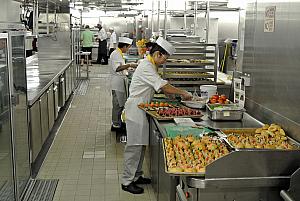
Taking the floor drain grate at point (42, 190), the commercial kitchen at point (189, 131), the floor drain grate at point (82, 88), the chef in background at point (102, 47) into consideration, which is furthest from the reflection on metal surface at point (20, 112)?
the chef in background at point (102, 47)

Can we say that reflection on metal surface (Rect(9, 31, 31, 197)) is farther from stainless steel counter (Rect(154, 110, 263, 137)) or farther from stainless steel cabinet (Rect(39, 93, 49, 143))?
stainless steel counter (Rect(154, 110, 263, 137))

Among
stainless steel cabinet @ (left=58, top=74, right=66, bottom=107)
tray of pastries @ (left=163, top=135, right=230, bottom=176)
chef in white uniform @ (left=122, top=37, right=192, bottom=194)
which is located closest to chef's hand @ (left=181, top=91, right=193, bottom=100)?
chef in white uniform @ (left=122, top=37, right=192, bottom=194)

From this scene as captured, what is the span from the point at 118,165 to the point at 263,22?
2.49 metres

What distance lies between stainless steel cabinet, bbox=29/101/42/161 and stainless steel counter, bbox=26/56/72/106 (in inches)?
4.9

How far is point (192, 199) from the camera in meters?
2.25

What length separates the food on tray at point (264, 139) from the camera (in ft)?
7.97

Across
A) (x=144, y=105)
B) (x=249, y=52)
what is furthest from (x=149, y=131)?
(x=249, y=52)

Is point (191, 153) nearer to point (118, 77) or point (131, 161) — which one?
point (131, 161)

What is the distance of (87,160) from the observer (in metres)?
4.77

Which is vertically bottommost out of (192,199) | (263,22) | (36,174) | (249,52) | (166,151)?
(36,174)

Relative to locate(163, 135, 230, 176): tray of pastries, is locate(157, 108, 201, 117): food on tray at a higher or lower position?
higher

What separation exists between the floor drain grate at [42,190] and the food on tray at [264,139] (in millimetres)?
2018

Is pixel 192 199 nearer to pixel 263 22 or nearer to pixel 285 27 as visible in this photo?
pixel 285 27

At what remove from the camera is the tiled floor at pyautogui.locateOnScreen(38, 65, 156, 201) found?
382cm
